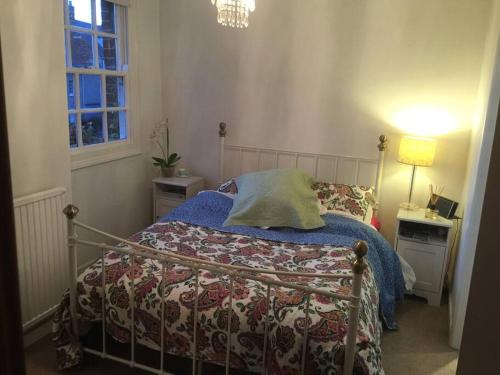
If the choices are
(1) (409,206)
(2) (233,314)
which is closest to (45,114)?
(2) (233,314)

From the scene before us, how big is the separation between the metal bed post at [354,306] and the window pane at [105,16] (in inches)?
105

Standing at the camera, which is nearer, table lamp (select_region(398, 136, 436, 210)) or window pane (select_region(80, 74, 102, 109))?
table lamp (select_region(398, 136, 436, 210))

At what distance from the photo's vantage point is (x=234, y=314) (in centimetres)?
188

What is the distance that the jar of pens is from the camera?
10.1 ft

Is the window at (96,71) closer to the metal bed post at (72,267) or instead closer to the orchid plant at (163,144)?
the orchid plant at (163,144)

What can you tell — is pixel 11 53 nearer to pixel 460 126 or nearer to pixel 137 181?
pixel 137 181

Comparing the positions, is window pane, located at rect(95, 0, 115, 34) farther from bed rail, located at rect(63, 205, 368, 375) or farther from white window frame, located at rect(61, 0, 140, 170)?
bed rail, located at rect(63, 205, 368, 375)

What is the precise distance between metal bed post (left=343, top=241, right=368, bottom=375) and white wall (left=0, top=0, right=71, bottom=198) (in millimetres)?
1874

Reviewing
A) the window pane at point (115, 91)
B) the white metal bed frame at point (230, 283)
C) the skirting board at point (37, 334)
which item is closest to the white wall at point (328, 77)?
the window pane at point (115, 91)

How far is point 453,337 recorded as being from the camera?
102 inches

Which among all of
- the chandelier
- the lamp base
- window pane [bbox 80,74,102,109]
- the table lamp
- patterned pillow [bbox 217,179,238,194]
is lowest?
the lamp base

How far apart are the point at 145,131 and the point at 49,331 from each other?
1834 mm

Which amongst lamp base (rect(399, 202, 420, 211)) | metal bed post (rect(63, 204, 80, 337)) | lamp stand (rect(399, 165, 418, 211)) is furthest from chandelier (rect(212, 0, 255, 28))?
lamp base (rect(399, 202, 420, 211))

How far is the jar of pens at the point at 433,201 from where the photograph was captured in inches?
121
